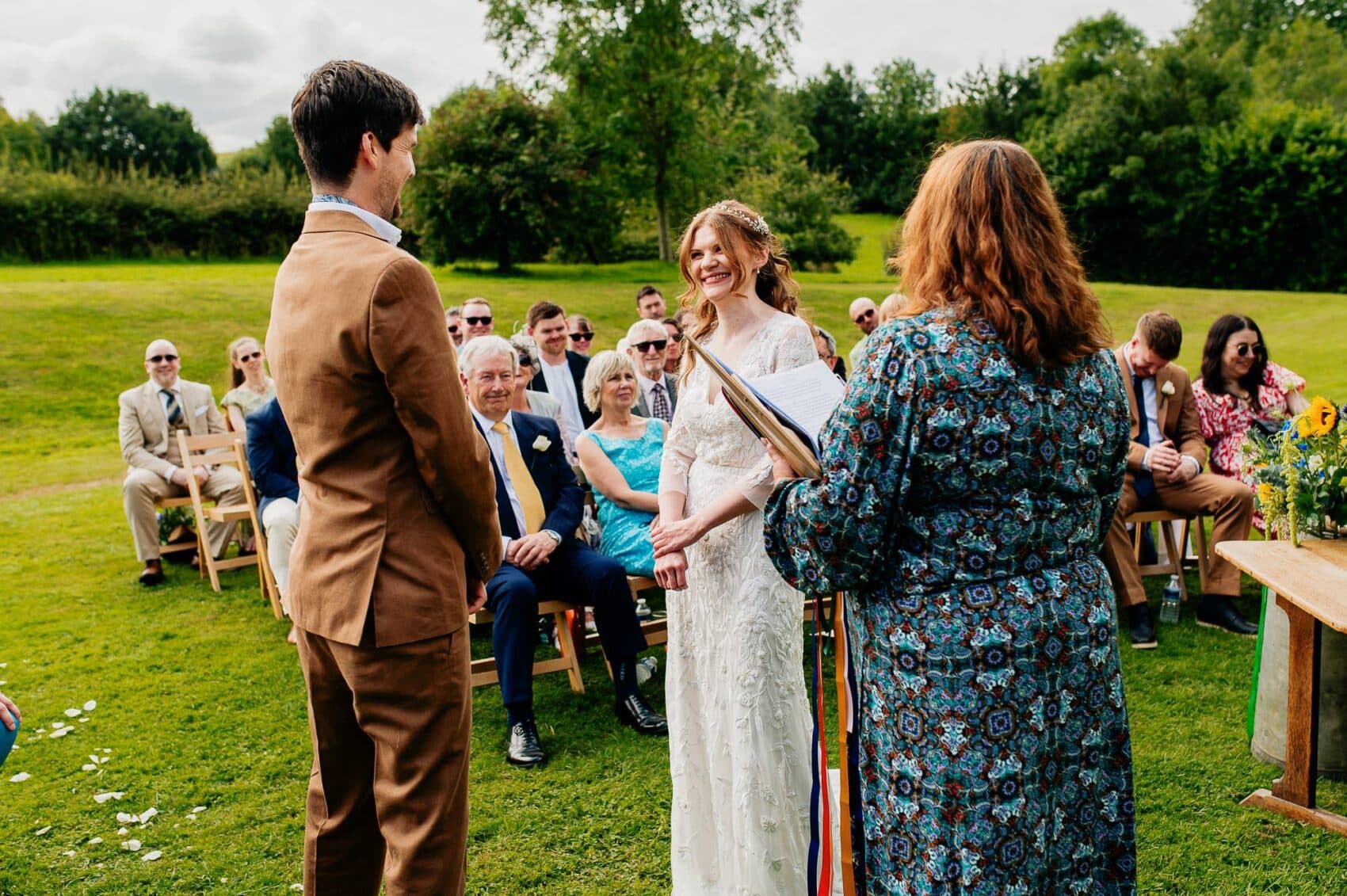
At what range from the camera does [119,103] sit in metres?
56.7

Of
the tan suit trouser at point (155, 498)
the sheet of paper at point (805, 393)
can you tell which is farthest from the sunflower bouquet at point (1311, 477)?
the tan suit trouser at point (155, 498)

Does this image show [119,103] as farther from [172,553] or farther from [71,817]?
[71,817]

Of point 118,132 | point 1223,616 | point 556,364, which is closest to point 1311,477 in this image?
point 1223,616

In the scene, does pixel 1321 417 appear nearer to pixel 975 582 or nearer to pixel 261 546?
pixel 975 582

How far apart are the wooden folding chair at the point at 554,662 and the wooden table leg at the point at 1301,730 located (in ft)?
10.4

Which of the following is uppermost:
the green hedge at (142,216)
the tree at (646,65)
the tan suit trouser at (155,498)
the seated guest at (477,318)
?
the tree at (646,65)

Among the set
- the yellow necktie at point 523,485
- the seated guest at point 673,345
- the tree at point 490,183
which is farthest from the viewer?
the tree at point 490,183

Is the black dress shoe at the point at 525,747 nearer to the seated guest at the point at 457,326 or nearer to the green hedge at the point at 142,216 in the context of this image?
the seated guest at the point at 457,326

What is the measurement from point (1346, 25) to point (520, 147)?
59.1 m

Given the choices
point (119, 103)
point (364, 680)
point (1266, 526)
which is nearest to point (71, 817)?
point (364, 680)

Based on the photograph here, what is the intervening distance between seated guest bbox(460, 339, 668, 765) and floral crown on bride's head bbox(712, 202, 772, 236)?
2095 millimetres

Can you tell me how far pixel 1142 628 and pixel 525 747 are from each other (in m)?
3.60

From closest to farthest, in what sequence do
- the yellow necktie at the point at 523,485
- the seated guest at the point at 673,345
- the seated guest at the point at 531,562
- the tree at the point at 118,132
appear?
the seated guest at the point at 531,562 < the yellow necktie at the point at 523,485 < the seated guest at the point at 673,345 < the tree at the point at 118,132

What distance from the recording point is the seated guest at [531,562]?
4.82 metres
